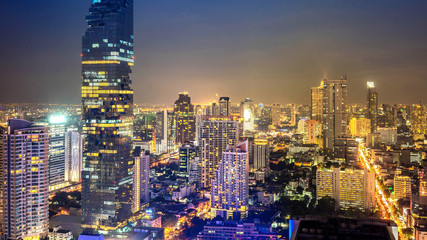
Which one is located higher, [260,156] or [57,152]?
[57,152]

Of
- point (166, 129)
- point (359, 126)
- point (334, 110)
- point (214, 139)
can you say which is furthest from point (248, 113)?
point (214, 139)

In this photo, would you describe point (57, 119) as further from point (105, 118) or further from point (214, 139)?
point (214, 139)

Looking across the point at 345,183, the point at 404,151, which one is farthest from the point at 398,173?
the point at 404,151

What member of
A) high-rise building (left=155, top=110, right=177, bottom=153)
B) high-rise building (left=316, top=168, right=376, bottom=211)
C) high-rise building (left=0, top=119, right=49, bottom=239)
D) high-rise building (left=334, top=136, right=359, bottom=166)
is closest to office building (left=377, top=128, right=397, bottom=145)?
high-rise building (left=334, top=136, right=359, bottom=166)

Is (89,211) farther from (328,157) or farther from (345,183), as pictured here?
(328,157)

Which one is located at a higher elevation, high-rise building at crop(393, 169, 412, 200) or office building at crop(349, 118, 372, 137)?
office building at crop(349, 118, 372, 137)

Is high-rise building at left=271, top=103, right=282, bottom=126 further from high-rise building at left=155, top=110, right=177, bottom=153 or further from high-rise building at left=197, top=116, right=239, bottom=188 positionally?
high-rise building at left=197, top=116, right=239, bottom=188
